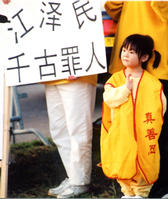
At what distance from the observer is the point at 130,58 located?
3395mm

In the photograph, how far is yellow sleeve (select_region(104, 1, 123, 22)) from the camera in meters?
3.66

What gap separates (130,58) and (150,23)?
1.10 ft

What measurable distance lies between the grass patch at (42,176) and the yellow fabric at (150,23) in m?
1.07

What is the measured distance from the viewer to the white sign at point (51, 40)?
355cm

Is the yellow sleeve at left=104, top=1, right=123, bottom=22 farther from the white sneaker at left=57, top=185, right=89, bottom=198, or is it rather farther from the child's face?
the white sneaker at left=57, top=185, right=89, bottom=198

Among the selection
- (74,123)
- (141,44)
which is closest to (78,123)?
(74,123)

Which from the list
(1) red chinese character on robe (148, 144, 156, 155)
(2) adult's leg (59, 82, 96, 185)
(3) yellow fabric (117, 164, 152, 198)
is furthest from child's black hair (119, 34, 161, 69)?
(3) yellow fabric (117, 164, 152, 198)

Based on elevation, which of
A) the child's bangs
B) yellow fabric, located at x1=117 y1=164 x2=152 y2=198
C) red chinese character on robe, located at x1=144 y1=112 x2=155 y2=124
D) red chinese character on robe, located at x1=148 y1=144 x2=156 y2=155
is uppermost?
the child's bangs

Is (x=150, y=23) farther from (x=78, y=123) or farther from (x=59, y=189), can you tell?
(x=59, y=189)

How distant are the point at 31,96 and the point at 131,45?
6379 mm

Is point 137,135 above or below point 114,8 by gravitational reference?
below

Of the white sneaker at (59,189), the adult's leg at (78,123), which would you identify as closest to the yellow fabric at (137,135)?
the adult's leg at (78,123)

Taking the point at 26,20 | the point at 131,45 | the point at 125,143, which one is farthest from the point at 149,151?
the point at 26,20

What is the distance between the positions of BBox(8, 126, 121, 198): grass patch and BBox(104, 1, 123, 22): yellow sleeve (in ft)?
3.65
